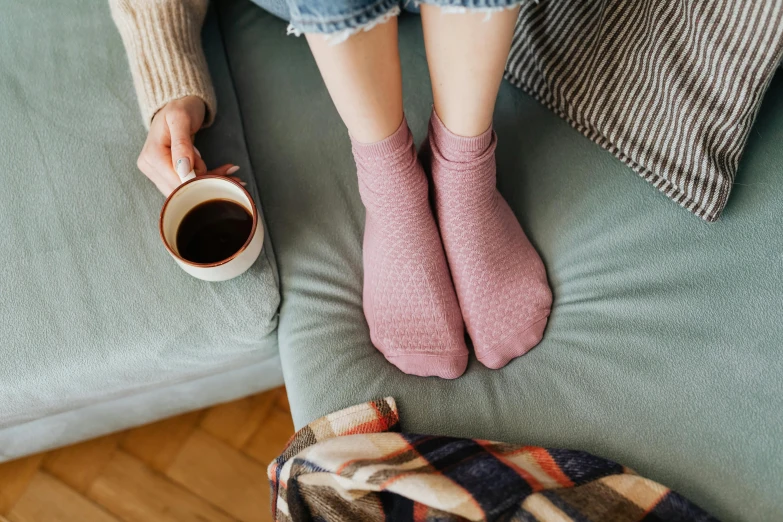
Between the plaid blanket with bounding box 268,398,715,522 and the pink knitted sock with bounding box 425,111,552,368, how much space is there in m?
0.12

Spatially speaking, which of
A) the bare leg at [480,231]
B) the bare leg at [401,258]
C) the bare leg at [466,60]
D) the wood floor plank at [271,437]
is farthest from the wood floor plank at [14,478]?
the bare leg at [466,60]

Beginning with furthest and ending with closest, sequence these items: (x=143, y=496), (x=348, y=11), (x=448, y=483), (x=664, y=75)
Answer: (x=143, y=496)
(x=664, y=75)
(x=448, y=483)
(x=348, y=11)

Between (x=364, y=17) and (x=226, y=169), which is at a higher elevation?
(x=364, y=17)

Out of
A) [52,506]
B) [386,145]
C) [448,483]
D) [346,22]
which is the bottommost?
[52,506]

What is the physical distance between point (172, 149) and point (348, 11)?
0.34 m

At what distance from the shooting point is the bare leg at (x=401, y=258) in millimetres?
563

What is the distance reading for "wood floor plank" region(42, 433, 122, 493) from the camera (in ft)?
3.04

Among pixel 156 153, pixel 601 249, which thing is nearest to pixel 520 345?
pixel 601 249

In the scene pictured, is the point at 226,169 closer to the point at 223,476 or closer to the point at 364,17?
the point at 364,17

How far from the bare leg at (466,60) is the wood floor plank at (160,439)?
2.24ft

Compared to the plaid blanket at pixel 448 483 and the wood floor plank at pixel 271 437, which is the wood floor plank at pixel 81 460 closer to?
the wood floor plank at pixel 271 437

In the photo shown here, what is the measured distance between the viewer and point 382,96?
519 mm

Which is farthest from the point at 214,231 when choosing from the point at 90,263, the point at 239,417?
the point at 239,417

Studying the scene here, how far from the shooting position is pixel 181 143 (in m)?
0.67
